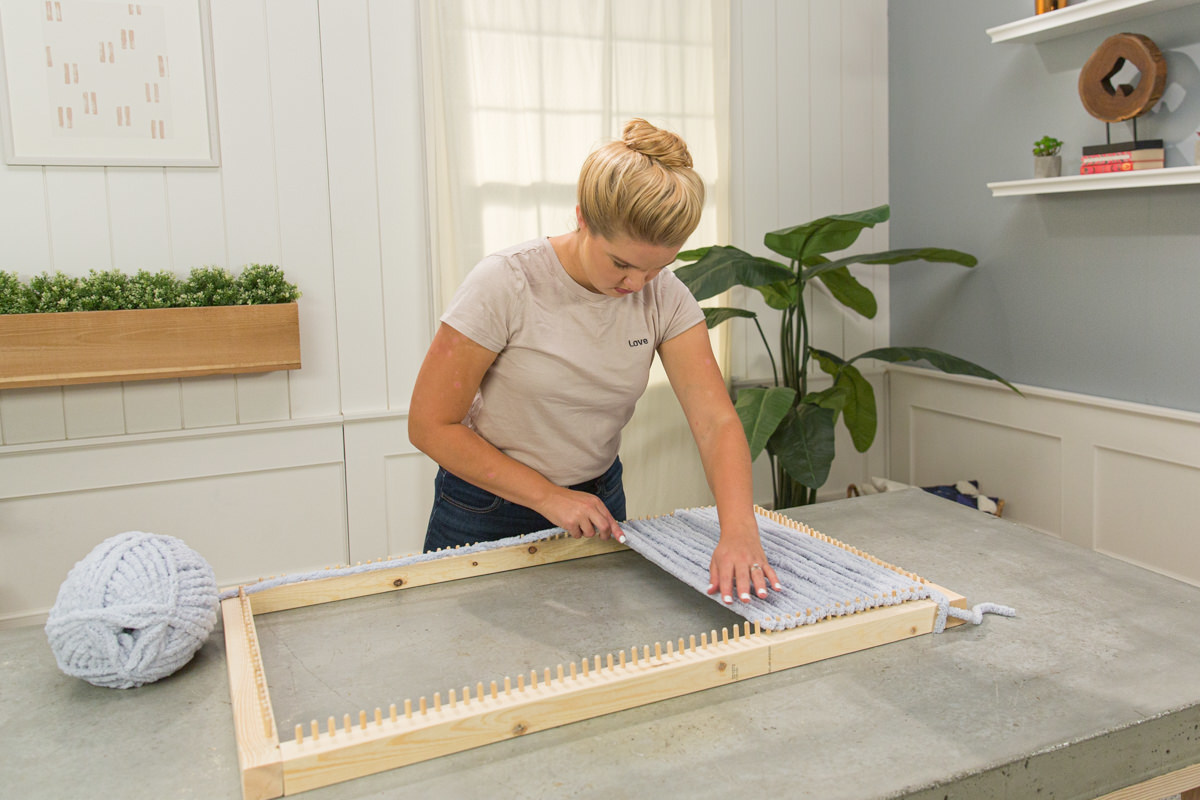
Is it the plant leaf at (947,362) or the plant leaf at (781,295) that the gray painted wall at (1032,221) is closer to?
the plant leaf at (947,362)

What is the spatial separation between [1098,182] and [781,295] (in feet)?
3.15

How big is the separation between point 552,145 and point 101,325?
57.5 inches

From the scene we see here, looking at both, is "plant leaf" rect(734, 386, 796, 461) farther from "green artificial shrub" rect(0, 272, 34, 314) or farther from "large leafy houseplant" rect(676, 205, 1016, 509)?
"green artificial shrub" rect(0, 272, 34, 314)

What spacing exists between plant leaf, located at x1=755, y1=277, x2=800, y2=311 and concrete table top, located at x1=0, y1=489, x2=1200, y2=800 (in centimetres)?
164

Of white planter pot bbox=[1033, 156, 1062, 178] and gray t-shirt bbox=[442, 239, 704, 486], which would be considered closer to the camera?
gray t-shirt bbox=[442, 239, 704, 486]

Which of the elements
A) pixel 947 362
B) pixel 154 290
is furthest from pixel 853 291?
pixel 154 290

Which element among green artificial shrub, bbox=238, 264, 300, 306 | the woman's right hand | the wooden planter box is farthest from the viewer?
green artificial shrub, bbox=238, 264, 300, 306

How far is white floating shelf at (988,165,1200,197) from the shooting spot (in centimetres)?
229

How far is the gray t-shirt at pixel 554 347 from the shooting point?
4.99ft

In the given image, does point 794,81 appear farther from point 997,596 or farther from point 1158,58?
point 997,596

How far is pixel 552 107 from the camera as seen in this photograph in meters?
3.01

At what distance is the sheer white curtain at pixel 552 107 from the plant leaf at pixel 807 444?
0.52 meters

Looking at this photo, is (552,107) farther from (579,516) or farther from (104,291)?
(579,516)

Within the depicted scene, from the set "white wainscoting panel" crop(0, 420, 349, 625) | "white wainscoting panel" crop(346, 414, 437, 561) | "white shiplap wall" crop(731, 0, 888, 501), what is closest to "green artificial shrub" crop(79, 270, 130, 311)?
"white wainscoting panel" crop(0, 420, 349, 625)
